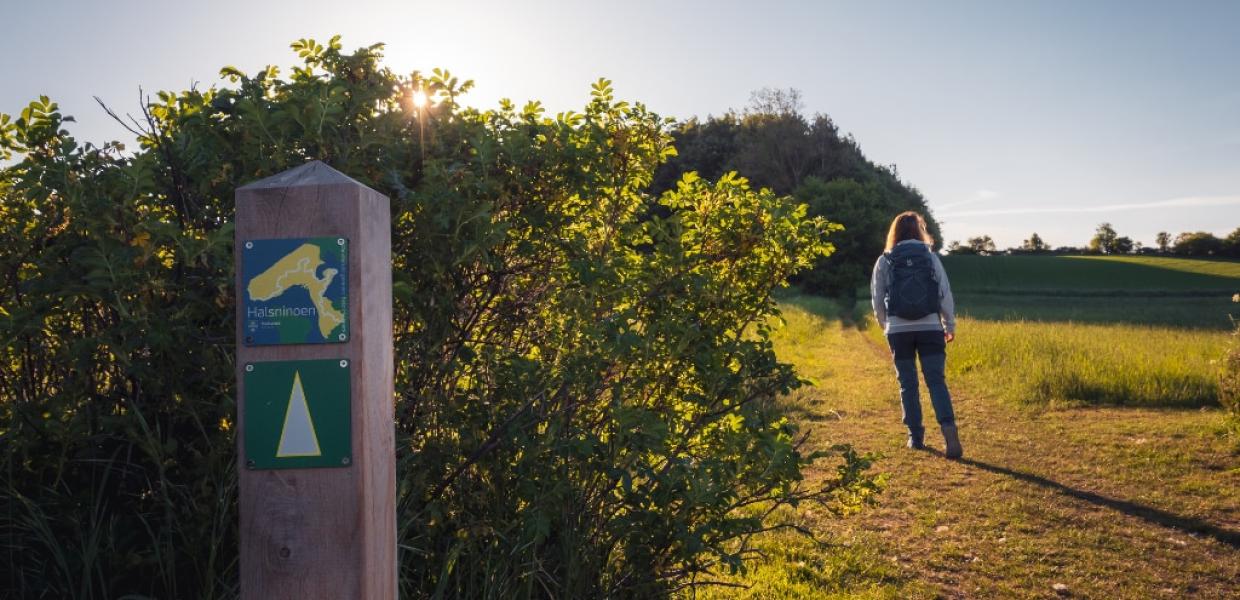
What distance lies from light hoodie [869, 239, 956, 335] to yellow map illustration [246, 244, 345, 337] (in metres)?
6.34

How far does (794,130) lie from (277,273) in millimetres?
54929

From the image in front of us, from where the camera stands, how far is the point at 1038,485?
6566 millimetres

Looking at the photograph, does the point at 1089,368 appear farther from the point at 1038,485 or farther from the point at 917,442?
the point at 1038,485

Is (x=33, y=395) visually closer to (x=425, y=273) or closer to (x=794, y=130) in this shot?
(x=425, y=273)

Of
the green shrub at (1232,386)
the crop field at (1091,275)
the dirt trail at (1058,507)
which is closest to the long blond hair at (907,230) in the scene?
the dirt trail at (1058,507)

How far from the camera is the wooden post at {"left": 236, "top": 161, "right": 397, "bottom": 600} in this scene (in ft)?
6.41

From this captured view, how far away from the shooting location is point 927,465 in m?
7.30

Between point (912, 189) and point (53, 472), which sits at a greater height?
point (912, 189)

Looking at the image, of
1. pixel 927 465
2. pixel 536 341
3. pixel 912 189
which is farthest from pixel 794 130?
pixel 536 341

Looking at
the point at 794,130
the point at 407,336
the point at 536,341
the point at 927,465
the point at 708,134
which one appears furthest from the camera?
the point at 708,134

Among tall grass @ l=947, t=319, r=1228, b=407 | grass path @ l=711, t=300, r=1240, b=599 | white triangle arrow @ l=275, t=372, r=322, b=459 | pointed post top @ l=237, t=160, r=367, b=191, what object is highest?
pointed post top @ l=237, t=160, r=367, b=191

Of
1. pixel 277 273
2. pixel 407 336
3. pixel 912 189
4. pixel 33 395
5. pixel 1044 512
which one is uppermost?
pixel 912 189

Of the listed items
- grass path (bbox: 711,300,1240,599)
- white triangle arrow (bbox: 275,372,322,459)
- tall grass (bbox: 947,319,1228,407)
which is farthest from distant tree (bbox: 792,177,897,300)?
white triangle arrow (bbox: 275,372,322,459)

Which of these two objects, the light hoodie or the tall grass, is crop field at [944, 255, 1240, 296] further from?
the light hoodie
